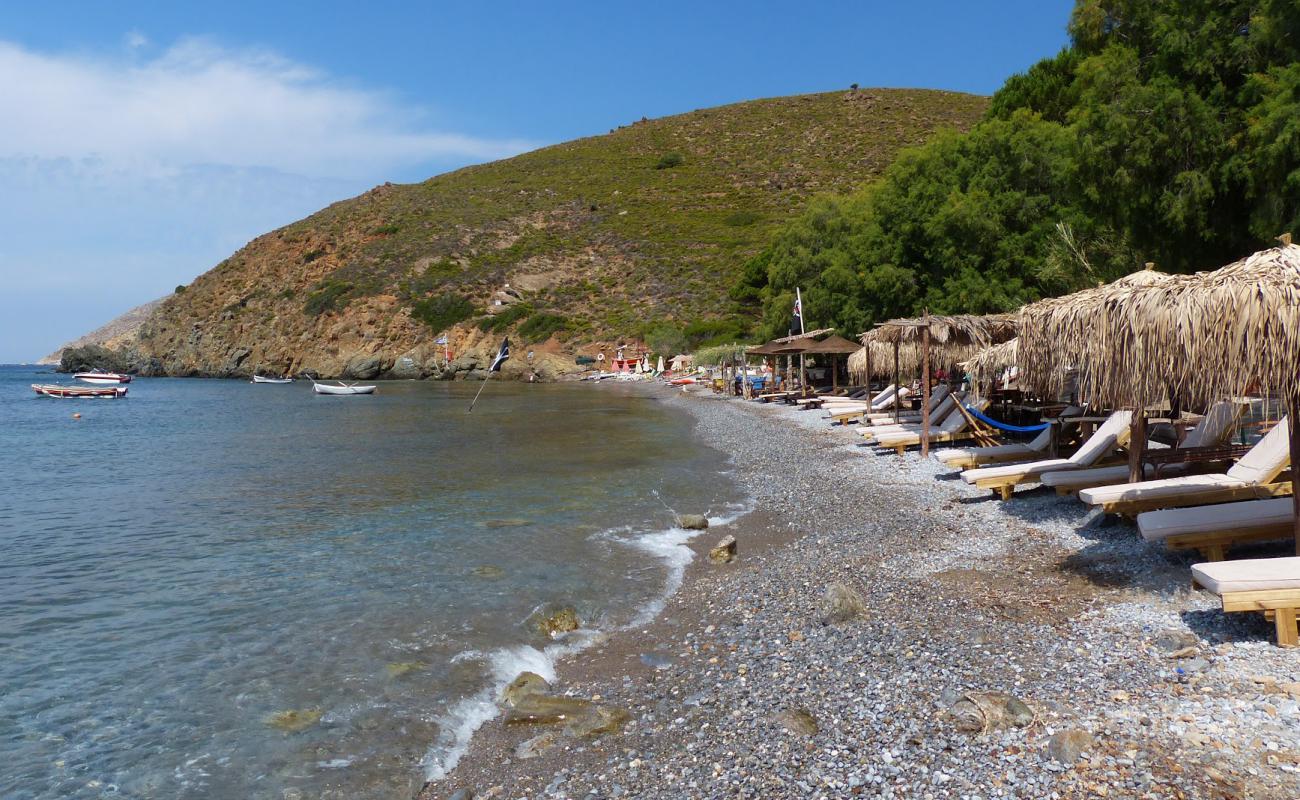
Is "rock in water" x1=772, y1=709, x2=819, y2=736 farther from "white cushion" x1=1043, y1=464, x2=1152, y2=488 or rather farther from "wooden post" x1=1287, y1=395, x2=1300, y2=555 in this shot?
"white cushion" x1=1043, y1=464, x2=1152, y2=488

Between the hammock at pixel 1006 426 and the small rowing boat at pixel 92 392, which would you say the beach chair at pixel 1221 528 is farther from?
the small rowing boat at pixel 92 392

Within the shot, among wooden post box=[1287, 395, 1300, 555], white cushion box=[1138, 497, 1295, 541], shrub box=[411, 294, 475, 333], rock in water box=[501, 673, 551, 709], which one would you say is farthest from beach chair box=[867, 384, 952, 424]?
shrub box=[411, 294, 475, 333]

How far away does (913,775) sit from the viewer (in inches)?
167

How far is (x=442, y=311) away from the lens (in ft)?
222

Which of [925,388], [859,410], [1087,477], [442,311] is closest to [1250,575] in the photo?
[1087,477]

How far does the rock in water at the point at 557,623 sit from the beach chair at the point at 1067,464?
569 centimetres

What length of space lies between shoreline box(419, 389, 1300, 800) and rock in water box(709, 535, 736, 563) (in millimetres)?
337

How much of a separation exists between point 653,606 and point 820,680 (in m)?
2.74

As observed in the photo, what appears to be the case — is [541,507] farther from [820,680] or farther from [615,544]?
[820,680]

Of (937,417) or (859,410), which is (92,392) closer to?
(859,410)

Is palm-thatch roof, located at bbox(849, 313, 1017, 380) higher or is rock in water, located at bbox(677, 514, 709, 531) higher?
palm-thatch roof, located at bbox(849, 313, 1017, 380)

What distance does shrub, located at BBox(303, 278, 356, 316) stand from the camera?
7044 centimetres

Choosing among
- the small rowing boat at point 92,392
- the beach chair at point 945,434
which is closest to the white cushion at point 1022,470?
the beach chair at point 945,434

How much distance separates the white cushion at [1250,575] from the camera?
514cm
